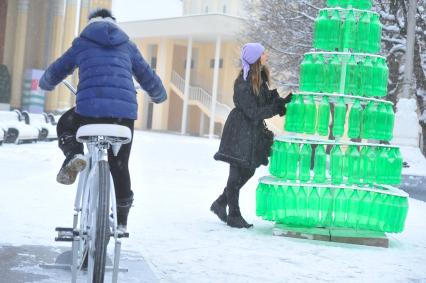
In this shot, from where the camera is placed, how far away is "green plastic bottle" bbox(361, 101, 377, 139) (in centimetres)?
725

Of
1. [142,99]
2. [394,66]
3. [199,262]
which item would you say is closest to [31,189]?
[199,262]

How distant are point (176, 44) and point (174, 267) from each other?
161 ft

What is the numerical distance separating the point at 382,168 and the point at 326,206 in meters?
0.69

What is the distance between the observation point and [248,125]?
7398 mm

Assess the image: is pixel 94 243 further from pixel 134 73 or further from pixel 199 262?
pixel 199 262

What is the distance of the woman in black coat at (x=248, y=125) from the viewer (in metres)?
7.34

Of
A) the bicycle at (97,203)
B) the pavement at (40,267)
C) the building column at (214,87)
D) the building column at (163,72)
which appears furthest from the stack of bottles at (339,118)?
the building column at (163,72)

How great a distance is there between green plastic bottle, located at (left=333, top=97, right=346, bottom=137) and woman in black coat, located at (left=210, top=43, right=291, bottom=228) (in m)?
0.52

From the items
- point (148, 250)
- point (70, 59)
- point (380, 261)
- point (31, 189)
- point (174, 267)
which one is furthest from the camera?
point (31, 189)

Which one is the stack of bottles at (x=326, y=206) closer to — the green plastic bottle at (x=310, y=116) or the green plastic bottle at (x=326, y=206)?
the green plastic bottle at (x=326, y=206)

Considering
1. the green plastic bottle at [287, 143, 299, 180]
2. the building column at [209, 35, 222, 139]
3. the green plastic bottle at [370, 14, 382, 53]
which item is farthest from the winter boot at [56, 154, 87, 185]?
the building column at [209, 35, 222, 139]

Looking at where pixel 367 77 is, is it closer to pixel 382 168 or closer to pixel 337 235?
pixel 382 168

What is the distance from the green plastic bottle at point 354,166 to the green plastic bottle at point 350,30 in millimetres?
1113

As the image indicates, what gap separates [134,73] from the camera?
15.0ft
